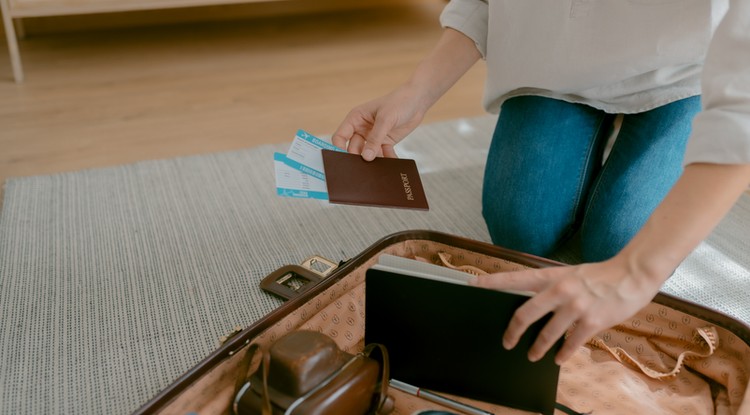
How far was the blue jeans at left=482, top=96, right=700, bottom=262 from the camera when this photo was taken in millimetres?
1161

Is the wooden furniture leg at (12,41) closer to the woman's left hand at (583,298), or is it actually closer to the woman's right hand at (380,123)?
the woman's right hand at (380,123)

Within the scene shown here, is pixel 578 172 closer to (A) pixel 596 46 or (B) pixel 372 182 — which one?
(A) pixel 596 46

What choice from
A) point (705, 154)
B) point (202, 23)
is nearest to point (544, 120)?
point (705, 154)

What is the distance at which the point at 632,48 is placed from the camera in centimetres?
106

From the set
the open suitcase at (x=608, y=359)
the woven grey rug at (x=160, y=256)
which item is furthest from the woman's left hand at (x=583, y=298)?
the woven grey rug at (x=160, y=256)

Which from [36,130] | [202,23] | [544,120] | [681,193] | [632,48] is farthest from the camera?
[202,23]

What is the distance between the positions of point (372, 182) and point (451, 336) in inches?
11.2

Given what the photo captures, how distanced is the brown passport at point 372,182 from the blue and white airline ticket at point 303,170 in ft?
0.04

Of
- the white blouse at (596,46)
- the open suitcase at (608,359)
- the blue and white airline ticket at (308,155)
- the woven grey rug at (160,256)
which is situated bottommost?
the woven grey rug at (160,256)

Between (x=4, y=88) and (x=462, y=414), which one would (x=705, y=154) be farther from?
(x=4, y=88)

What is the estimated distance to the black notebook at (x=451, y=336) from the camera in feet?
2.59

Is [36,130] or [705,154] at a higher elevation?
[705,154]

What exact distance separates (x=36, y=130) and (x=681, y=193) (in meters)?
1.59

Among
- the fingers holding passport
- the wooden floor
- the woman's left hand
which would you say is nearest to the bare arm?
the woman's left hand
